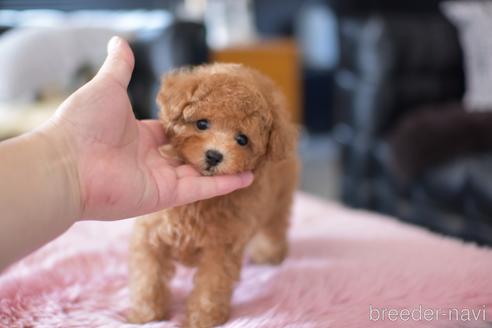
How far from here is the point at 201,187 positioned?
1206 mm

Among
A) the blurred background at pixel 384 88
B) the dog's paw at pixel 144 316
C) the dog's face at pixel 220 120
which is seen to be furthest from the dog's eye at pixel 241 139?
the blurred background at pixel 384 88

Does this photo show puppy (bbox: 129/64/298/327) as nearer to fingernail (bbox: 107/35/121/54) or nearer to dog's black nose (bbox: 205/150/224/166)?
dog's black nose (bbox: 205/150/224/166)

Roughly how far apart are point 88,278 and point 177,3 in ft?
12.4

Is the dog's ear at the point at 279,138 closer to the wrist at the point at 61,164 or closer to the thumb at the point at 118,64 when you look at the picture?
the thumb at the point at 118,64

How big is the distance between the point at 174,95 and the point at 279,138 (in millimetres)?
276

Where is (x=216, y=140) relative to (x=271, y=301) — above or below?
above

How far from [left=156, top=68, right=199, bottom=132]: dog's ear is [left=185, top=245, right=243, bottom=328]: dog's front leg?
34 cm

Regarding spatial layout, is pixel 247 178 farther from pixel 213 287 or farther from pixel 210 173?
pixel 213 287

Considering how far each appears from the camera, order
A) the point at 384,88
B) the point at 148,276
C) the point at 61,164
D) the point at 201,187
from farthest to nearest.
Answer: the point at 384,88
the point at 148,276
the point at 201,187
the point at 61,164

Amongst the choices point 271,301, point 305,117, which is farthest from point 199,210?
point 305,117

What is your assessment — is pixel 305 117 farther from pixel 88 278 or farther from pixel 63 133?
pixel 63 133

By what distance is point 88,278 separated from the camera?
156cm

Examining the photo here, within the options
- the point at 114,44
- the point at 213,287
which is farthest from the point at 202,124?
the point at 213,287

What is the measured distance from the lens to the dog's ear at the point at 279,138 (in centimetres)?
127
